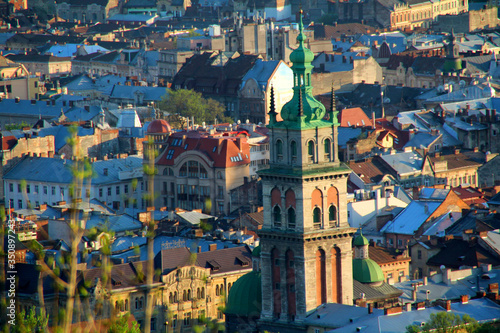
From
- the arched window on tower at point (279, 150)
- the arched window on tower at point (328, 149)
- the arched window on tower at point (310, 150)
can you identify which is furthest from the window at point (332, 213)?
the arched window on tower at point (279, 150)

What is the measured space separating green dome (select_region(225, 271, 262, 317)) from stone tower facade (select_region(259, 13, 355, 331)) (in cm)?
209

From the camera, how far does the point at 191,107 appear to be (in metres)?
184

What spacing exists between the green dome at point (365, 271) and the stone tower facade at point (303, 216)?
203 inches

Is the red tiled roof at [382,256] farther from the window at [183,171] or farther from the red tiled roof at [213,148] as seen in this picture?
the window at [183,171]

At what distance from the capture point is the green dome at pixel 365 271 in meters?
86.5

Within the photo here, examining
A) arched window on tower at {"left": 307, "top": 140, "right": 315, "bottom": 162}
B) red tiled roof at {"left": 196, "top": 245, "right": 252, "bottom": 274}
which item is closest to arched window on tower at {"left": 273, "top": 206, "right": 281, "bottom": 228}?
arched window on tower at {"left": 307, "top": 140, "right": 315, "bottom": 162}

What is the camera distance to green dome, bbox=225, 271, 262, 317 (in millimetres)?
83500

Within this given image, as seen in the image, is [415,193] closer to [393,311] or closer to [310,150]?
[310,150]

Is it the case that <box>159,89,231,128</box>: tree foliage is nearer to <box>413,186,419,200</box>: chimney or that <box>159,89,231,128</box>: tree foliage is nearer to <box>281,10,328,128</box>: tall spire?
<box>413,186,419,200</box>: chimney

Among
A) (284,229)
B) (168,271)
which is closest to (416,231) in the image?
(168,271)

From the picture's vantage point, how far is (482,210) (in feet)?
368

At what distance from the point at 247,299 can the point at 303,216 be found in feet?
23.2

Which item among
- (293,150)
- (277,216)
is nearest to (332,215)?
(277,216)

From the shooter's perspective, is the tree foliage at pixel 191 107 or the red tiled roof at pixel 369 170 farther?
the tree foliage at pixel 191 107
